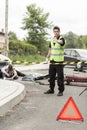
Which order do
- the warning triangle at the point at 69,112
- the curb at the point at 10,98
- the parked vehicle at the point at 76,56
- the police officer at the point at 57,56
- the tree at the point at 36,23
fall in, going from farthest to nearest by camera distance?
the tree at the point at 36,23 → the parked vehicle at the point at 76,56 → the police officer at the point at 57,56 → the curb at the point at 10,98 → the warning triangle at the point at 69,112

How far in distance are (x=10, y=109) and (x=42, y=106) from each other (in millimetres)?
942

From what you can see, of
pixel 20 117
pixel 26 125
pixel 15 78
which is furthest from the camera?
pixel 15 78

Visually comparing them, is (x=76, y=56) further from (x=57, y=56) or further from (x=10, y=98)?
(x=10, y=98)

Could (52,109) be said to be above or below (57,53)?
below

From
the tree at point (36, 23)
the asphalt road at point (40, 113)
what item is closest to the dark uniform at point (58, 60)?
the asphalt road at point (40, 113)

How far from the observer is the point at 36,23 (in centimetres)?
6475

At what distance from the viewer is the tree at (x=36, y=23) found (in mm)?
63969

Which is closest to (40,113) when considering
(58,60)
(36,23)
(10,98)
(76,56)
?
(10,98)

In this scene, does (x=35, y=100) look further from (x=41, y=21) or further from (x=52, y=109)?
(x=41, y=21)

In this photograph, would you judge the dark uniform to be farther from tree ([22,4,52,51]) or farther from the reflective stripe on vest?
tree ([22,4,52,51])

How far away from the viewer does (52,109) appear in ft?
31.9

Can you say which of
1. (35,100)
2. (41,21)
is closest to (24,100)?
(35,100)

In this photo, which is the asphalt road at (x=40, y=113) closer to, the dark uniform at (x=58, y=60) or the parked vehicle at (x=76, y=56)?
the dark uniform at (x=58, y=60)

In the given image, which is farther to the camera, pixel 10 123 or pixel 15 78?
pixel 15 78
